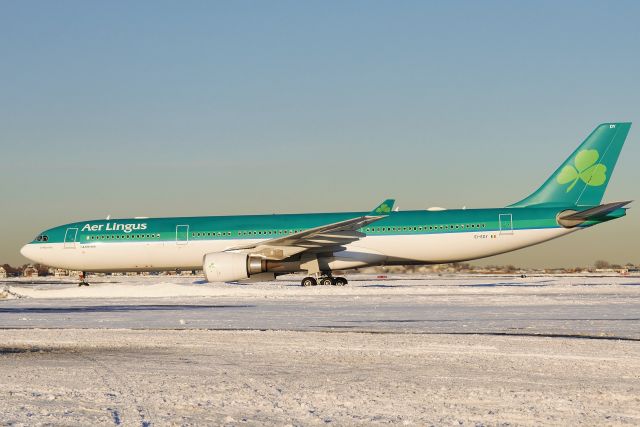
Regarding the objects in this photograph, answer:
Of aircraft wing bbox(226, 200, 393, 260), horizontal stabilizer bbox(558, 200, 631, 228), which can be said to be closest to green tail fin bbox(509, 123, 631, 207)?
horizontal stabilizer bbox(558, 200, 631, 228)

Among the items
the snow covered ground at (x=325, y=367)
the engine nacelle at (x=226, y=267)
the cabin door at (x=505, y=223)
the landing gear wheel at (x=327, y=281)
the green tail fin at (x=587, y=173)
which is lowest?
the snow covered ground at (x=325, y=367)

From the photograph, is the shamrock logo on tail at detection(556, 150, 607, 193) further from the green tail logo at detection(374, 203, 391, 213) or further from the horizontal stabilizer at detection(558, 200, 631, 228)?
the green tail logo at detection(374, 203, 391, 213)

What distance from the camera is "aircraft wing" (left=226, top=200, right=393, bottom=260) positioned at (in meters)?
33.8

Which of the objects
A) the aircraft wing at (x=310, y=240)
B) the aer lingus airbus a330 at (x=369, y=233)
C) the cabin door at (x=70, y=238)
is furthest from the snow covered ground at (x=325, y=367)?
the cabin door at (x=70, y=238)

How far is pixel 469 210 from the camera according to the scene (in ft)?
121

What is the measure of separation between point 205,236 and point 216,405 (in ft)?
103

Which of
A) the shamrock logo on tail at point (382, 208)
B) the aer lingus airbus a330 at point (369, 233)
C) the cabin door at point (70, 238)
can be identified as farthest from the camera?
the cabin door at point (70, 238)

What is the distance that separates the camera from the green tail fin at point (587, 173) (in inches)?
1467

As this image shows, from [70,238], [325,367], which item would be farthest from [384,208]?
[325,367]

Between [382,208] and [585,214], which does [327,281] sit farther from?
[585,214]

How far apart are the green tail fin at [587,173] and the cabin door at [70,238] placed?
22.6 meters

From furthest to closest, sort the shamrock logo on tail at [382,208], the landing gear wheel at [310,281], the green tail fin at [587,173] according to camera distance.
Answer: the green tail fin at [587,173], the shamrock logo on tail at [382,208], the landing gear wheel at [310,281]

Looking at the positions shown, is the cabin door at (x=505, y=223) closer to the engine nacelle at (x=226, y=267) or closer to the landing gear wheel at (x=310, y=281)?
the landing gear wheel at (x=310, y=281)

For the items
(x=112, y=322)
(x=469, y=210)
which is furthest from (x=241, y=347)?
(x=469, y=210)
